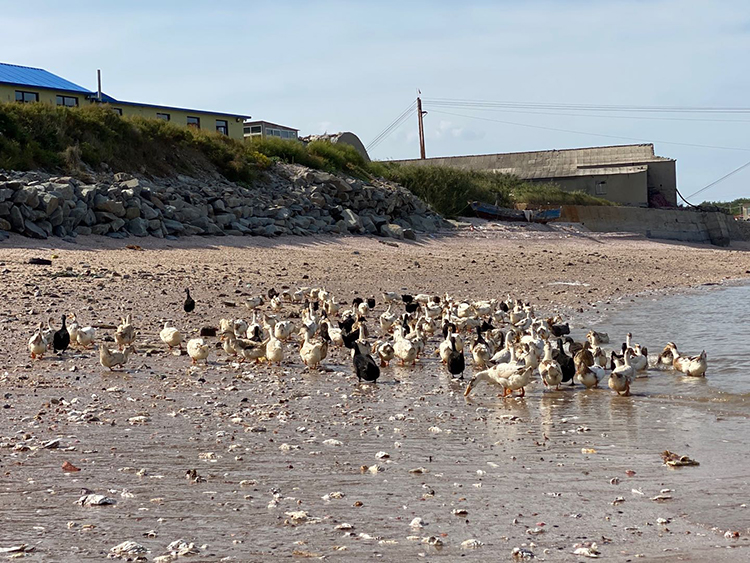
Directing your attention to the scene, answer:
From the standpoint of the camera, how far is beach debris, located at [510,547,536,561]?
4703 mm

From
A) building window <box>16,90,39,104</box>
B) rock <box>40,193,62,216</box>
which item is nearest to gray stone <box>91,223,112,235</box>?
rock <box>40,193,62,216</box>

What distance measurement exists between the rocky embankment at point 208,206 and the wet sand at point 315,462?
9.06m

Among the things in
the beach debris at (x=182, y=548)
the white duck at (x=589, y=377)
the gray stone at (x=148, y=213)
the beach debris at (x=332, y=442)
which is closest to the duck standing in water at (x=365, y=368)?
the white duck at (x=589, y=377)

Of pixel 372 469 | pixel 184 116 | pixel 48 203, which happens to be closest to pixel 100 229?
pixel 48 203

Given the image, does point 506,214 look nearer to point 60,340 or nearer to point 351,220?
point 351,220

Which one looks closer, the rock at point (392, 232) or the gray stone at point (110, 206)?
the gray stone at point (110, 206)

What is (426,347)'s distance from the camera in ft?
43.7

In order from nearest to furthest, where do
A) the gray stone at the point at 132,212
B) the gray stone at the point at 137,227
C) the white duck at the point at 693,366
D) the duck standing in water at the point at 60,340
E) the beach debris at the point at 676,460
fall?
the beach debris at the point at 676,460, the duck standing in water at the point at 60,340, the white duck at the point at 693,366, the gray stone at the point at 137,227, the gray stone at the point at 132,212

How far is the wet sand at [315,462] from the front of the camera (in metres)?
4.97

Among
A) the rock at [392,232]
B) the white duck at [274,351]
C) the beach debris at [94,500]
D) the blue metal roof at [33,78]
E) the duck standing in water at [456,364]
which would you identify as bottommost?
the beach debris at [94,500]

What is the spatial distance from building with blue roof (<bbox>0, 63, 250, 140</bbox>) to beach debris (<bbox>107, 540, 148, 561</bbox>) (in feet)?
106

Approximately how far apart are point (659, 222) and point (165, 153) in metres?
23.7

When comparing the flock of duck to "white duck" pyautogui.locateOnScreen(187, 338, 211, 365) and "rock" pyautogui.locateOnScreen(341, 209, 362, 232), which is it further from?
"rock" pyautogui.locateOnScreen(341, 209, 362, 232)

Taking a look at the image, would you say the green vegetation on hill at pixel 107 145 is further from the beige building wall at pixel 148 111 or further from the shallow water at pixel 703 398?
the shallow water at pixel 703 398
